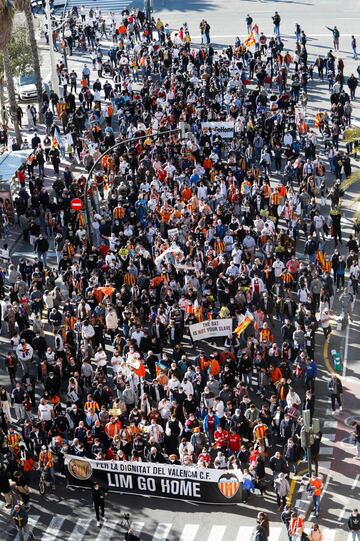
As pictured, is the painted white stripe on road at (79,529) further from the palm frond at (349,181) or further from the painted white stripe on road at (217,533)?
the palm frond at (349,181)

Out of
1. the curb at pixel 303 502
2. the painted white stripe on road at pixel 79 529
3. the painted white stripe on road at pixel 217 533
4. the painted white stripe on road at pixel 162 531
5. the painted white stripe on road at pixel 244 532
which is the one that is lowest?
the painted white stripe on road at pixel 79 529

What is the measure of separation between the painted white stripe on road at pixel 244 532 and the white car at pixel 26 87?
38.1 m

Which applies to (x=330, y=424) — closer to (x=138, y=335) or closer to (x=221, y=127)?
(x=138, y=335)

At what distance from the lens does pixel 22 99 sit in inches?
2731

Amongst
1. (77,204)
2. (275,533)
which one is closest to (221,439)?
(275,533)

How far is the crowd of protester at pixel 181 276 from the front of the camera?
38188 millimetres

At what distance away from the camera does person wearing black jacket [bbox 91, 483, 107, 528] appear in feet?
118

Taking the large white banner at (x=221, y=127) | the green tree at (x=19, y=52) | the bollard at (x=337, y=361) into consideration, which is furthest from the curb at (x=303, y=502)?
the green tree at (x=19, y=52)

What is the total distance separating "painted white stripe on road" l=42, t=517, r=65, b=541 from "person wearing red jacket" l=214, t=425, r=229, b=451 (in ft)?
15.4

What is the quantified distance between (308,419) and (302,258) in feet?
49.5

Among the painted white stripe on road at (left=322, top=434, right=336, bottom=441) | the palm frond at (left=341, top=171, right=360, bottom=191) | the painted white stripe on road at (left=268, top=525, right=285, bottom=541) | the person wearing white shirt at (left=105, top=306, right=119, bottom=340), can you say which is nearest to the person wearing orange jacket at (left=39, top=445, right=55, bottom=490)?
the painted white stripe on road at (left=268, top=525, right=285, bottom=541)

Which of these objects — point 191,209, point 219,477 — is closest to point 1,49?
point 191,209

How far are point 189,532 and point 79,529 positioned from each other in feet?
9.81

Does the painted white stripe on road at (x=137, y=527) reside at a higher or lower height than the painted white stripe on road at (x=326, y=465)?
lower
